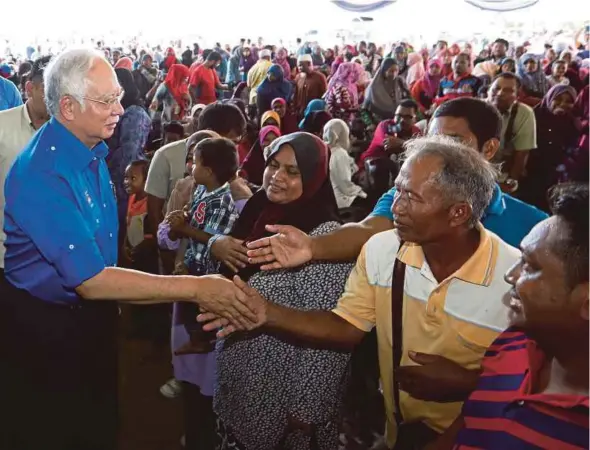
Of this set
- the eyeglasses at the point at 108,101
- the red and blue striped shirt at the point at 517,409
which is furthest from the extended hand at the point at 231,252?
the red and blue striped shirt at the point at 517,409

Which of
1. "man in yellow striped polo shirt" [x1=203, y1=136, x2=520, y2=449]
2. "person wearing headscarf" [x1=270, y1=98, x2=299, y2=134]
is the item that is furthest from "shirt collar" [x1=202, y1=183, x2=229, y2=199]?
"person wearing headscarf" [x1=270, y1=98, x2=299, y2=134]

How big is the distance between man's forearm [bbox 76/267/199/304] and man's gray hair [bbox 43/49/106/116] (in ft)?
1.96

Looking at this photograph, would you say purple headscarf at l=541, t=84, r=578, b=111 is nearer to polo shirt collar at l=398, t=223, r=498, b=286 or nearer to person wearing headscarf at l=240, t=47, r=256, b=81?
polo shirt collar at l=398, t=223, r=498, b=286

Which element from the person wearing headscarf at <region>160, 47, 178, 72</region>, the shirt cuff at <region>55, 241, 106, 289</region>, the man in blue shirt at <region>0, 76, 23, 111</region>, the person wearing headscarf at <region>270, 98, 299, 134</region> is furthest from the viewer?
the person wearing headscarf at <region>160, 47, 178, 72</region>

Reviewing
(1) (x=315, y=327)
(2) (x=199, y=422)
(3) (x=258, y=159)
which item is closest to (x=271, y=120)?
(3) (x=258, y=159)

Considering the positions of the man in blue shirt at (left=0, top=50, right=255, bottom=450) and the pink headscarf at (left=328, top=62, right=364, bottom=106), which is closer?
the man in blue shirt at (left=0, top=50, right=255, bottom=450)

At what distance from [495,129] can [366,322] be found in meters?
0.94

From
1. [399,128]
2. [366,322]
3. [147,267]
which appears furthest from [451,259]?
[399,128]

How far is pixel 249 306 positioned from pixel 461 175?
0.84 m

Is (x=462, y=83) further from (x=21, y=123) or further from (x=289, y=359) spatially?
(x=289, y=359)

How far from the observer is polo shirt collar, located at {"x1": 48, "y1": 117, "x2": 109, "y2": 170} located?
202cm

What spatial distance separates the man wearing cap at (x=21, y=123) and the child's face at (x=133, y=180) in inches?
43.3

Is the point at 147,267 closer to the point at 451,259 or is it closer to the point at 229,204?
the point at 229,204

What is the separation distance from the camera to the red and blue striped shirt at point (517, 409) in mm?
1215
